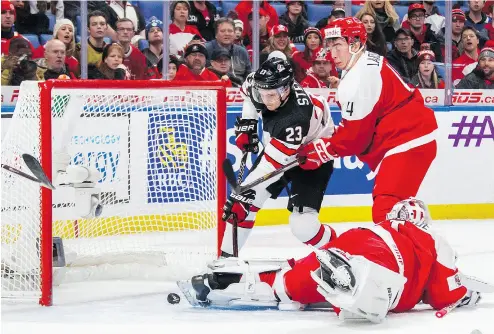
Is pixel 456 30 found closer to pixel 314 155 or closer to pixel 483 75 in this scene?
pixel 483 75

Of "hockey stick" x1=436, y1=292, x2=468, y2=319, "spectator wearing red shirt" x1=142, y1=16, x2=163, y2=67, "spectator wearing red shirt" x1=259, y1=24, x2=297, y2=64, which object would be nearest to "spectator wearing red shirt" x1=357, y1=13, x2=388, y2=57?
"spectator wearing red shirt" x1=259, y1=24, x2=297, y2=64

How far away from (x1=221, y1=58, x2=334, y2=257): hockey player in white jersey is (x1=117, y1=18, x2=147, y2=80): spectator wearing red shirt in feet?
6.67

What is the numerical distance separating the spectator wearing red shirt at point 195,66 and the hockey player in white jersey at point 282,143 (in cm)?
211

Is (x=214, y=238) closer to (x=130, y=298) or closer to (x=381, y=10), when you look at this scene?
(x=130, y=298)

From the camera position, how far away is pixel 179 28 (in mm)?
7152

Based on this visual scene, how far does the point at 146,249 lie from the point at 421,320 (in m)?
1.71

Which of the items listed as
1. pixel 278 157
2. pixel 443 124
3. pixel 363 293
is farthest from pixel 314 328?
pixel 443 124

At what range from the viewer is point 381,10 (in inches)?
308

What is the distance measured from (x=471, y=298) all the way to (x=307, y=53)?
3.52 meters

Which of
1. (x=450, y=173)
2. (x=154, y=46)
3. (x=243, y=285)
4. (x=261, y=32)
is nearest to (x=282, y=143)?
(x=243, y=285)

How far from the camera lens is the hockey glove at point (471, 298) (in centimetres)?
436

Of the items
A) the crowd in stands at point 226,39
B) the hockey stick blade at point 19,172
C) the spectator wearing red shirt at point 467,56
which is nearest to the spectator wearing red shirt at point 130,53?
the crowd in stands at point 226,39

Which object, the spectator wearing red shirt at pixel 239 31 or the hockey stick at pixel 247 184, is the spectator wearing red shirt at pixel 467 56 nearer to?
the spectator wearing red shirt at pixel 239 31

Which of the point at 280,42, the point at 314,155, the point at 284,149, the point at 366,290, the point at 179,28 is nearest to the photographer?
the point at 366,290
